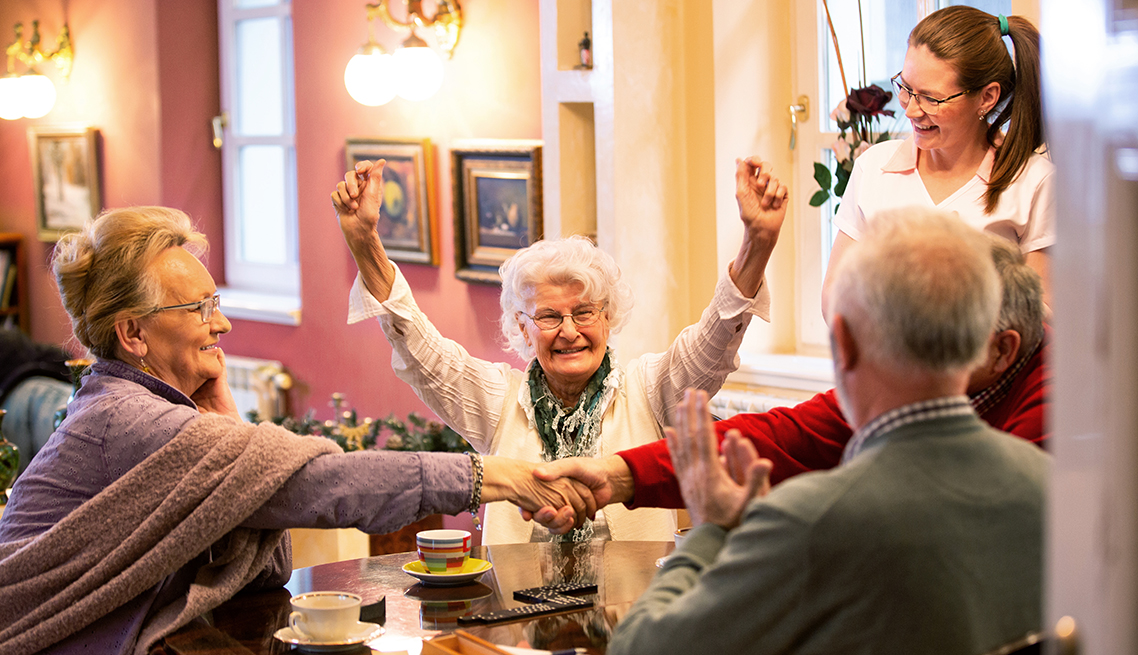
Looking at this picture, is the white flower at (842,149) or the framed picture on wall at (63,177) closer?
the white flower at (842,149)

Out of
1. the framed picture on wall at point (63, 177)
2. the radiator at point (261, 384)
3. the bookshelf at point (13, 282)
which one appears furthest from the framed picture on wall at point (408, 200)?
the bookshelf at point (13, 282)

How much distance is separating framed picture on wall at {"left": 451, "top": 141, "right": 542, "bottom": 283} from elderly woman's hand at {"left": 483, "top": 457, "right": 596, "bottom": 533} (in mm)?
2071

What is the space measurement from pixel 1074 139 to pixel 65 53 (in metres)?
7.04

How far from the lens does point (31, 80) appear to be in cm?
657

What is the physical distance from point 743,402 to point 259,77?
3.79m

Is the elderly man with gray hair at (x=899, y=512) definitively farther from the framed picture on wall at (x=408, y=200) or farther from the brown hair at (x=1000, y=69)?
the framed picture on wall at (x=408, y=200)

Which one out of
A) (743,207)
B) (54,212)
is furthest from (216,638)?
(54,212)

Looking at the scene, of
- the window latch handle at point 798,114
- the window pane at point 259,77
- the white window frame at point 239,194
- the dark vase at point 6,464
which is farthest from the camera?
the window pane at point 259,77

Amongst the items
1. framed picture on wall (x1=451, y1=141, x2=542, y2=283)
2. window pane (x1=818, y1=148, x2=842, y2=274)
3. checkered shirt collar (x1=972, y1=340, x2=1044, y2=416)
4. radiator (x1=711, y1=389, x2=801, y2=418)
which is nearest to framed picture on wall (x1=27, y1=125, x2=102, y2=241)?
framed picture on wall (x1=451, y1=141, x2=542, y2=283)

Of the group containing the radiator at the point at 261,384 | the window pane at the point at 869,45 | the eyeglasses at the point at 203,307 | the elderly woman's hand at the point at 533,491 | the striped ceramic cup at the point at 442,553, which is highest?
the window pane at the point at 869,45

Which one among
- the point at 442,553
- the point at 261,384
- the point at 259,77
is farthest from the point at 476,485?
the point at 259,77

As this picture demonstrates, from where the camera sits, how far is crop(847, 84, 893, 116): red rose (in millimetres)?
3074

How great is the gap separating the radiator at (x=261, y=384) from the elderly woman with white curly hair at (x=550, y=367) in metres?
3.10

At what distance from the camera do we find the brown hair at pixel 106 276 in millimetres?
2006
